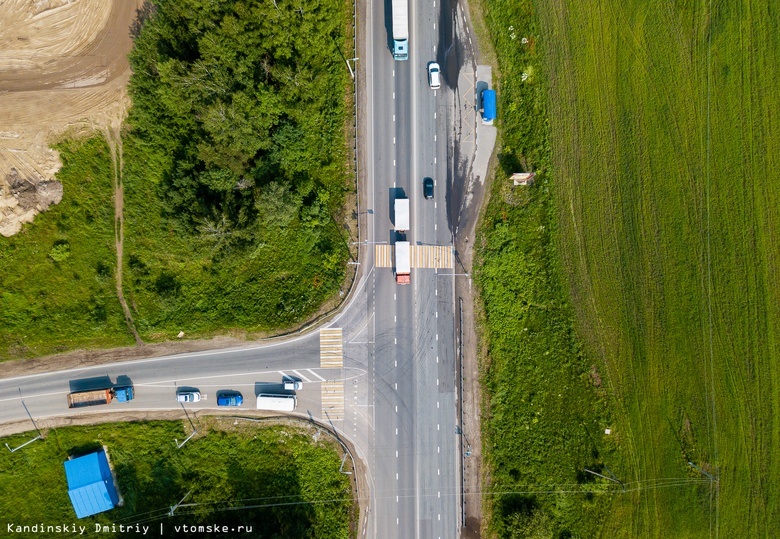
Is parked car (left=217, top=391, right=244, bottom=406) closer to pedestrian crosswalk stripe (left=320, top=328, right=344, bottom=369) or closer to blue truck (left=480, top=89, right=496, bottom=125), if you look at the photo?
pedestrian crosswalk stripe (left=320, top=328, right=344, bottom=369)

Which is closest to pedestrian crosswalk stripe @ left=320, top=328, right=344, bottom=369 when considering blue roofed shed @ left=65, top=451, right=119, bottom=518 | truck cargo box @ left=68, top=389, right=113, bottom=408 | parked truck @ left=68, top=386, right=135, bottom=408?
parked truck @ left=68, top=386, right=135, bottom=408

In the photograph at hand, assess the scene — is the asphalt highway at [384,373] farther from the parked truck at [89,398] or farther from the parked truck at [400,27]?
the parked truck at [400,27]

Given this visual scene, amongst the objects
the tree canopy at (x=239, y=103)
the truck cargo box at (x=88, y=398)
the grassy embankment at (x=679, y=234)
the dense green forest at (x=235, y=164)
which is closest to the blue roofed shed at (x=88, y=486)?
the truck cargo box at (x=88, y=398)

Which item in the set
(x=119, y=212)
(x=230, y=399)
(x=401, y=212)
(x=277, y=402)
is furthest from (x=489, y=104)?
(x=230, y=399)

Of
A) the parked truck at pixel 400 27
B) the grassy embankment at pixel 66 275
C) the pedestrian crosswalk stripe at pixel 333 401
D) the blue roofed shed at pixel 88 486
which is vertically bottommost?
the blue roofed shed at pixel 88 486

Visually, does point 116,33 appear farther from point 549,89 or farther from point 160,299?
point 549,89

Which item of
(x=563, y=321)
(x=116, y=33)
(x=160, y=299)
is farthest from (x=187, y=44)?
(x=563, y=321)
